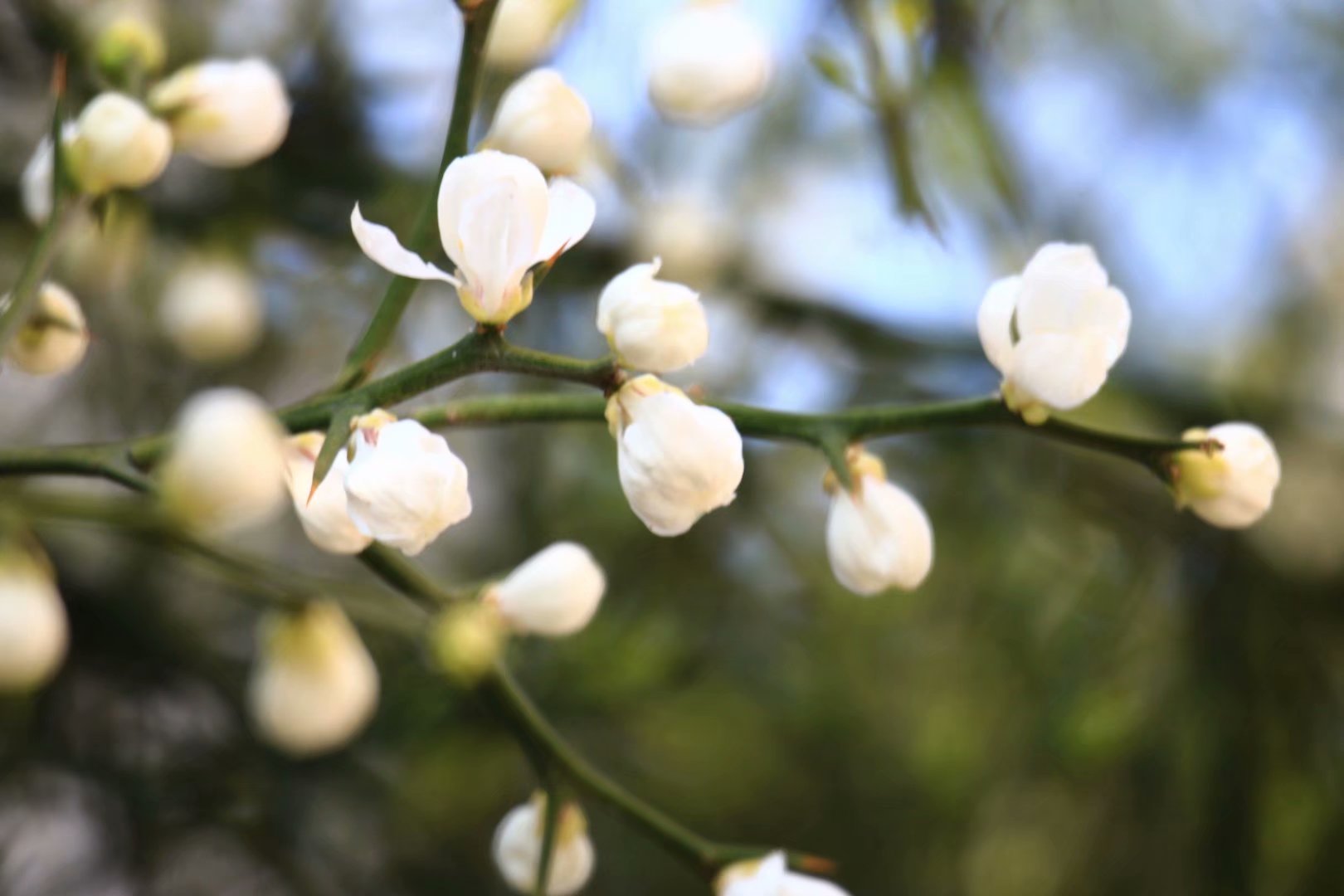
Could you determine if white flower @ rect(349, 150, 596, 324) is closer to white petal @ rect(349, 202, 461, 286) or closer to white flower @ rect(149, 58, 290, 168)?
white petal @ rect(349, 202, 461, 286)

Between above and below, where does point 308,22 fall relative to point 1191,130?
below

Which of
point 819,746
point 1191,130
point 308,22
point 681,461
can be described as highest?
point 1191,130

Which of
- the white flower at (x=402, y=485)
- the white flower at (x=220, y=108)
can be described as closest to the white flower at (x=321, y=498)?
the white flower at (x=402, y=485)

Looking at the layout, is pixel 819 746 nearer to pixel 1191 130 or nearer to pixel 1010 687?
pixel 1010 687

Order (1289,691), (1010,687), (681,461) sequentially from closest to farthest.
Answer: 1. (681,461)
2. (1289,691)
3. (1010,687)

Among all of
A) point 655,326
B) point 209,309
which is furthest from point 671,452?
point 209,309

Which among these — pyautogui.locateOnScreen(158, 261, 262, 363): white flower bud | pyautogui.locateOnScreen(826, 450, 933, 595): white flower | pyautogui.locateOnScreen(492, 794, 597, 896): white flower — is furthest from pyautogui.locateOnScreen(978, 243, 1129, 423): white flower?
pyautogui.locateOnScreen(158, 261, 262, 363): white flower bud

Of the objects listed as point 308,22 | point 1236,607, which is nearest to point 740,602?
point 1236,607
